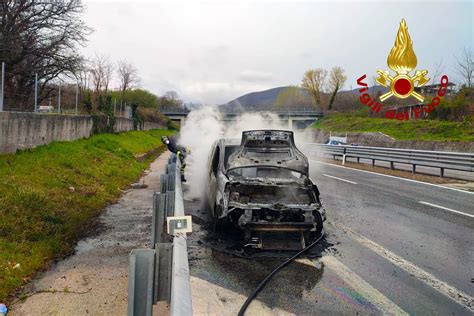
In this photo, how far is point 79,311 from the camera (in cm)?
367

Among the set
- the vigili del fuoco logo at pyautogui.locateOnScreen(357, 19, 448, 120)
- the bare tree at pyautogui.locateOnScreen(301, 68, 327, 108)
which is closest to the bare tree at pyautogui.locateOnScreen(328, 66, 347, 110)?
the bare tree at pyautogui.locateOnScreen(301, 68, 327, 108)

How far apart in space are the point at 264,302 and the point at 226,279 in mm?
730

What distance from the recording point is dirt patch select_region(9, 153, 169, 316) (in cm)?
375

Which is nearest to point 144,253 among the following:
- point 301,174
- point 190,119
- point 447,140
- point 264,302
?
point 264,302

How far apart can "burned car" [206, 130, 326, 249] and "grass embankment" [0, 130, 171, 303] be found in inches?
103

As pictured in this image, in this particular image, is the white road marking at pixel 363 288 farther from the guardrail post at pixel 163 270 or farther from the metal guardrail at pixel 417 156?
the metal guardrail at pixel 417 156

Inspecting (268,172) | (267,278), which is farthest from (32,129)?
(267,278)

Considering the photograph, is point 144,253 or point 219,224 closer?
point 144,253

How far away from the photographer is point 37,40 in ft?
73.2

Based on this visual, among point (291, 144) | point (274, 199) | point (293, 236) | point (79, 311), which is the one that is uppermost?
point (291, 144)

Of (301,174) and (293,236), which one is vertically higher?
(301,174)

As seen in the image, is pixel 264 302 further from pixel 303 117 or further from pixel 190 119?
pixel 303 117

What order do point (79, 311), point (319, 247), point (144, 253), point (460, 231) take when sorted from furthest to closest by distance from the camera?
1. point (460, 231)
2. point (319, 247)
3. point (79, 311)
4. point (144, 253)

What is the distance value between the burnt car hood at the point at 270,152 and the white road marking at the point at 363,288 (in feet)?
6.96
